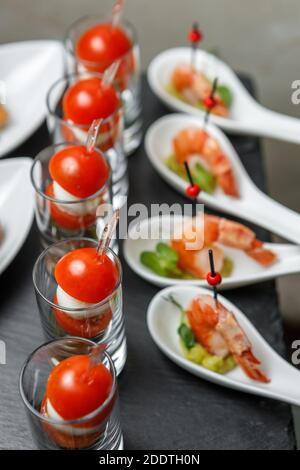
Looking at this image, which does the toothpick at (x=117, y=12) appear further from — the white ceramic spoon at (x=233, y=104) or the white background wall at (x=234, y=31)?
the white background wall at (x=234, y=31)

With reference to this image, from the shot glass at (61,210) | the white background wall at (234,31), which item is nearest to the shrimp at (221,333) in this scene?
the shot glass at (61,210)

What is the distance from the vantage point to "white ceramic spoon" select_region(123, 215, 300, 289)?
142 cm

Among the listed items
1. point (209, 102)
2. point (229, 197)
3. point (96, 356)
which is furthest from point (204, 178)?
point (96, 356)

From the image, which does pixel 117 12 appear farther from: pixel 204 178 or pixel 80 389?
pixel 80 389

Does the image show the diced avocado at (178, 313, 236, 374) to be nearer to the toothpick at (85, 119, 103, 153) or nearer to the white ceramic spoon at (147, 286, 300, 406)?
the white ceramic spoon at (147, 286, 300, 406)

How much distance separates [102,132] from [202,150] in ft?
0.83

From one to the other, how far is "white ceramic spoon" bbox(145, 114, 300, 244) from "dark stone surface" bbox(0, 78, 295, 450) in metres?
0.15

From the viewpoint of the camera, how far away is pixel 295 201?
2639 millimetres

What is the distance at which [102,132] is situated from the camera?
4.88 feet

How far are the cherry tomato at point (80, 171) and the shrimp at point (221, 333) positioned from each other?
0.26 meters

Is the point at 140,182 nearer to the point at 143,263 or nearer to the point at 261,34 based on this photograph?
the point at 143,263

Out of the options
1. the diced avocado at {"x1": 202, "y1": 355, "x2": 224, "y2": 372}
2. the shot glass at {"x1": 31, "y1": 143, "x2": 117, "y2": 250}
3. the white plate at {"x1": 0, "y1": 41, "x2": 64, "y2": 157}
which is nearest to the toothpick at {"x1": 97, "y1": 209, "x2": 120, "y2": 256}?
the shot glass at {"x1": 31, "y1": 143, "x2": 117, "y2": 250}

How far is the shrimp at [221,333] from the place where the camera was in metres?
1.28

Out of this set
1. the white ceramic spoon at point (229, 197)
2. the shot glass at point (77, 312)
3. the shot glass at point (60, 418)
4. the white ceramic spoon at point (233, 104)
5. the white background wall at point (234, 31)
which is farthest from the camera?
the white background wall at point (234, 31)
